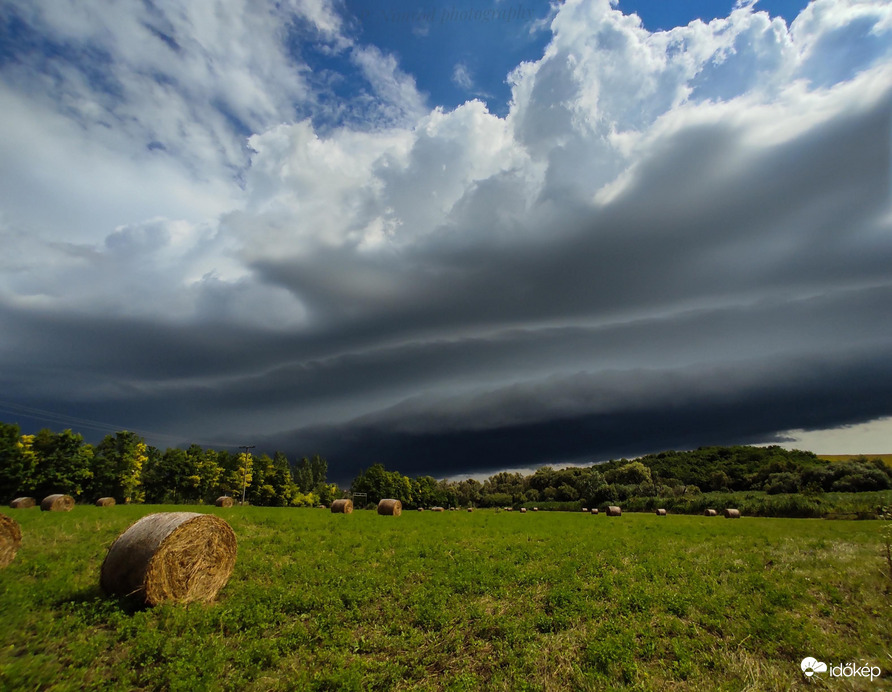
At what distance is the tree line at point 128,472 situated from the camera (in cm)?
6431

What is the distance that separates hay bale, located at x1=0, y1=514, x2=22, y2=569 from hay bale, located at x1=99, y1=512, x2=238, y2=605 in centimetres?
574

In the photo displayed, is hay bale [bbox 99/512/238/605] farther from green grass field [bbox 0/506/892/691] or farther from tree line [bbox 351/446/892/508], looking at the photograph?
tree line [bbox 351/446/892/508]

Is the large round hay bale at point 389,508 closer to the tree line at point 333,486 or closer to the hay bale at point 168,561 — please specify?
the hay bale at point 168,561

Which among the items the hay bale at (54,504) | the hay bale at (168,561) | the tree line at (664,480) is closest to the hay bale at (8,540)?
the hay bale at (168,561)

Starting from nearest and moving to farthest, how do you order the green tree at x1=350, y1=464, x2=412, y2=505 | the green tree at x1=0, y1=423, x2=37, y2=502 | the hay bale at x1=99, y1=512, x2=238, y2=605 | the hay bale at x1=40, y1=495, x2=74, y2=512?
the hay bale at x1=99, y1=512, x2=238, y2=605, the hay bale at x1=40, y1=495, x2=74, y2=512, the green tree at x1=0, y1=423, x2=37, y2=502, the green tree at x1=350, y1=464, x2=412, y2=505

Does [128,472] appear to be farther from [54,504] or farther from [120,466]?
[54,504]

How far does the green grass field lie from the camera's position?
28.7 feet

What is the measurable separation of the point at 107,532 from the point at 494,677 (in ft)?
71.4

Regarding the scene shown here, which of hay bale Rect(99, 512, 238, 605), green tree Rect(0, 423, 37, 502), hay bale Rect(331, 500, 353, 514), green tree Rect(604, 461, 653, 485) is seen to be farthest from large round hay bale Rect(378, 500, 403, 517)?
green tree Rect(604, 461, 653, 485)

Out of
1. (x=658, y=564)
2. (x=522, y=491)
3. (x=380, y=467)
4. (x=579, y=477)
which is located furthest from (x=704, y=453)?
(x=658, y=564)

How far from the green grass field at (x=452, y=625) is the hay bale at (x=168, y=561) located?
0.58 m

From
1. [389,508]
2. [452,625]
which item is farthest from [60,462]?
[452,625]

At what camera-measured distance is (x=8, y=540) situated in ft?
50.3

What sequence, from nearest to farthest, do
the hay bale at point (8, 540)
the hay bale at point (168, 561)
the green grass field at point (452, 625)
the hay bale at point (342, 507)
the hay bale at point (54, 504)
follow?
1. the green grass field at point (452, 625)
2. the hay bale at point (168, 561)
3. the hay bale at point (8, 540)
4. the hay bale at point (54, 504)
5. the hay bale at point (342, 507)
